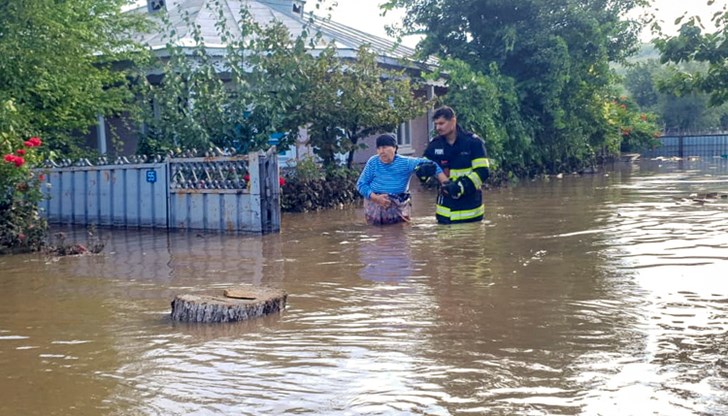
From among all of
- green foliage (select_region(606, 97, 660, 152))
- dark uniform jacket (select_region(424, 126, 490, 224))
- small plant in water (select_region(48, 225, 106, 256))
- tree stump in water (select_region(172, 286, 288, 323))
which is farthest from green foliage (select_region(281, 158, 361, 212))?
green foliage (select_region(606, 97, 660, 152))

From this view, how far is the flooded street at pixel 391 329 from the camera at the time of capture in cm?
496

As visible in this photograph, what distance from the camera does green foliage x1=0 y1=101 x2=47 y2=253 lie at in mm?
11570

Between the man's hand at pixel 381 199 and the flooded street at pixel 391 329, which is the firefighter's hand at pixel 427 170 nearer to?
the flooded street at pixel 391 329

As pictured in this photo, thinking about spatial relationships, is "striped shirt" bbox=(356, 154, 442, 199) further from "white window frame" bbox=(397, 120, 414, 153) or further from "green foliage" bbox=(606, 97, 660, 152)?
"green foliage" bbox=(606, 97, 660, 152)

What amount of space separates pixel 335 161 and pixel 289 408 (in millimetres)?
13082

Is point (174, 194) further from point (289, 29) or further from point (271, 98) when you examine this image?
point (289, 29)

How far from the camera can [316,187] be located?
1667 cm

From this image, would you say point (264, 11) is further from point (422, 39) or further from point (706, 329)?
point (706, 329)

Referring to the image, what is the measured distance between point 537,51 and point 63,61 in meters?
13.9

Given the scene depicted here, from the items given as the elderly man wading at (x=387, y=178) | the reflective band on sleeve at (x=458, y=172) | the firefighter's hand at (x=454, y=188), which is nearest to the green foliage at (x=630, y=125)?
the elderly man wading at (x=387, y=178)

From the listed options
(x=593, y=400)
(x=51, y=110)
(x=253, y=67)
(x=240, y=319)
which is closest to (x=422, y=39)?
(x=253, y=67)

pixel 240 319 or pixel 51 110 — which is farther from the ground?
pixel 51 110

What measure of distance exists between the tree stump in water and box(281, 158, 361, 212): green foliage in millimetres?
9097

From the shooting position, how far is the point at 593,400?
476cm
